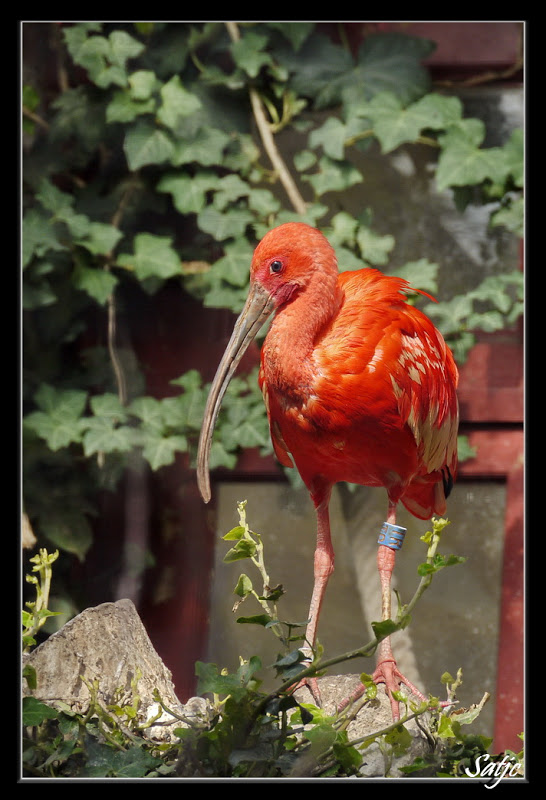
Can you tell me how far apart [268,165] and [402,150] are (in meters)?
0.27

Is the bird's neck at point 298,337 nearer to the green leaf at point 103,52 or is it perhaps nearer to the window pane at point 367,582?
the window pane at point 367,582

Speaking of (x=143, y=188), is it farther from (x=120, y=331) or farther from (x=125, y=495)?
(x=125, y=495)

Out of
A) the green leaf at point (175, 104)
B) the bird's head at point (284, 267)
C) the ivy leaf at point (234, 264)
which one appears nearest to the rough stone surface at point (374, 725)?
the bird's head at point (284, 267)

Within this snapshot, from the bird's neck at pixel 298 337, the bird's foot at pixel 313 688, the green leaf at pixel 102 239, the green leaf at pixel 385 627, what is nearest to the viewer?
the green leaf at pixel 385 627

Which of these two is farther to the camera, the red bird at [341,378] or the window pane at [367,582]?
the window pane at [367,582]

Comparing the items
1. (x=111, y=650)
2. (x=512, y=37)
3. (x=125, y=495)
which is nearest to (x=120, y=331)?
(x=125, y=495)

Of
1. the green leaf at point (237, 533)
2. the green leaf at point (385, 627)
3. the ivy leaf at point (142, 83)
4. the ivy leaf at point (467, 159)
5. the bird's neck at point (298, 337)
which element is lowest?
the green leaf at point (385, 627)

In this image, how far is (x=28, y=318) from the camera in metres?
1.92

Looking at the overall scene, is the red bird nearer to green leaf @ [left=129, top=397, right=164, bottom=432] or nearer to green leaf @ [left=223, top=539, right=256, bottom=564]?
green leaf @ [left=223, top=539, right=256, bottom=564]

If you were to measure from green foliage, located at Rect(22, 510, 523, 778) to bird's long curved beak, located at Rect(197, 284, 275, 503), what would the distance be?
12cm

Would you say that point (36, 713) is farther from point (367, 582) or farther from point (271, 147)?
point (271, 147)

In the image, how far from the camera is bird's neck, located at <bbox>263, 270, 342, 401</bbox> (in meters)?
1.47

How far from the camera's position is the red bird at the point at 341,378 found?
4.83ft

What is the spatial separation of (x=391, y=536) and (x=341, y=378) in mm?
283
